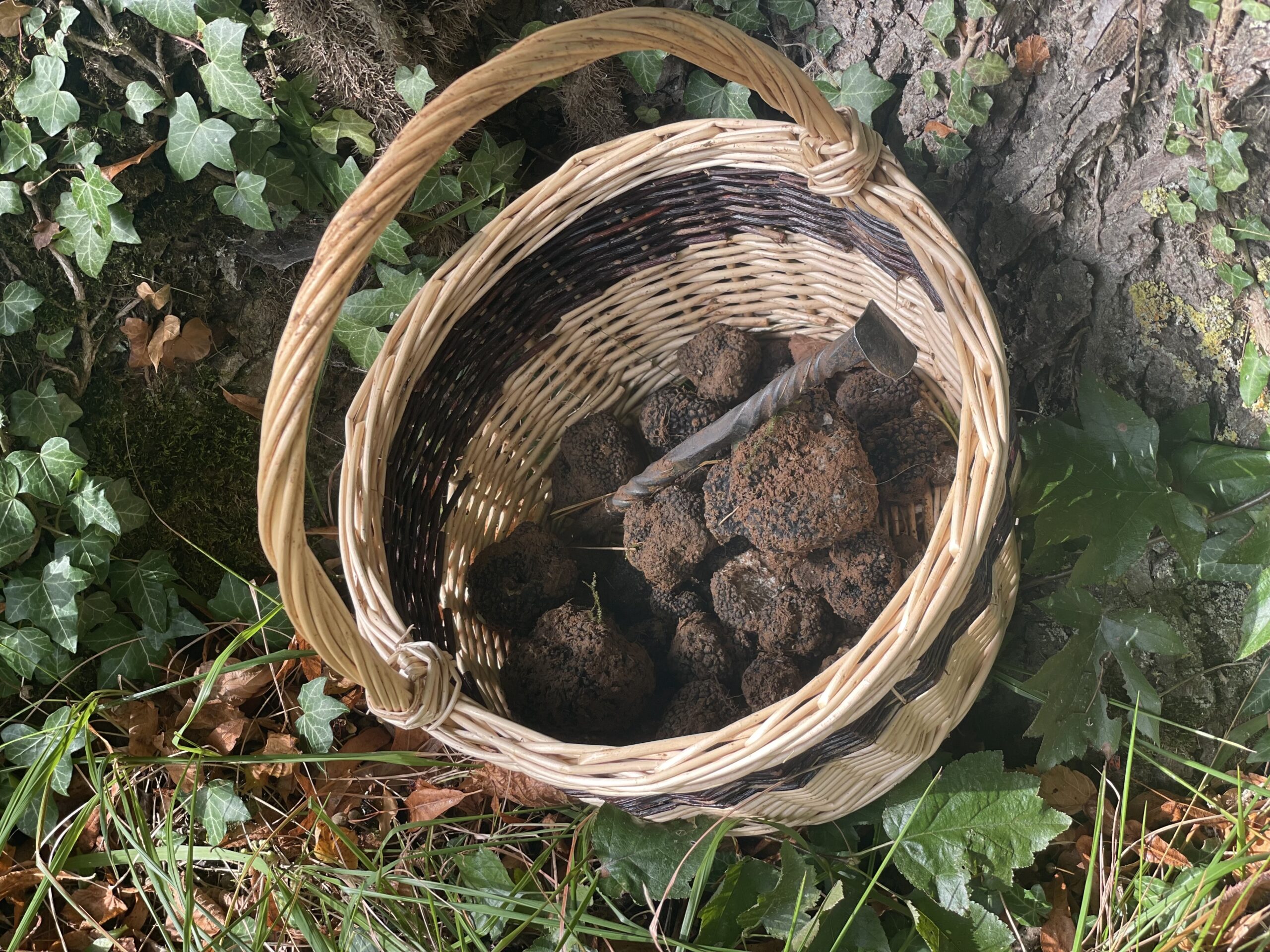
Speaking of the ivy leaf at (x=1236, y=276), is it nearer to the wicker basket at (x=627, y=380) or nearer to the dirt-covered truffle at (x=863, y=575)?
the wicker basket at (x=627, y=380)

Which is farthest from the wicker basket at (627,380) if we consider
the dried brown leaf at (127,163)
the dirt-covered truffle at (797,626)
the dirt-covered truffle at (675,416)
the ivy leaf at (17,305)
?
the ivy leaf at (17,305)

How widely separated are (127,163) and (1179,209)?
1.73 m

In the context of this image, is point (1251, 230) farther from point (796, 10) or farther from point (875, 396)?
A: point (796, 10)

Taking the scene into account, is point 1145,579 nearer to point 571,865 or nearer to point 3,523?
point 571,865

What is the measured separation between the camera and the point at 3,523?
61.3 inches

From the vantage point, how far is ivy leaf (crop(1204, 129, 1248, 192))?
3.93 ft

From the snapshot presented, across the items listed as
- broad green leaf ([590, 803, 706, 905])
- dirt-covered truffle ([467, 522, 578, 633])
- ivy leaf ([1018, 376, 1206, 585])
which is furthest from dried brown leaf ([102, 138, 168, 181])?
ivy leaf ([1018, 376, 1206, 585])

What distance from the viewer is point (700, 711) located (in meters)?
1.43

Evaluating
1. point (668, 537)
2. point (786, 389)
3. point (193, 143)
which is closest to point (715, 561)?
point (668, 537)

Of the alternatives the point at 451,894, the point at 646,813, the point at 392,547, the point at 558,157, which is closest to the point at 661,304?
the point at 558,157

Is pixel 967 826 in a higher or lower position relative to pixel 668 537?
lower

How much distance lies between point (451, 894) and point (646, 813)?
15.8 inches

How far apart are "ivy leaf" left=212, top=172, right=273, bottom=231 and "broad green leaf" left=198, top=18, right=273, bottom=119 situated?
108 mm

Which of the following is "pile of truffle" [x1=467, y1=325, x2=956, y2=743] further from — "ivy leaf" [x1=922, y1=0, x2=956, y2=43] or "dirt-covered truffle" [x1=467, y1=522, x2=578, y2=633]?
"ivy leaf" [x1=922, y1=0, x2=956, y2=43]
